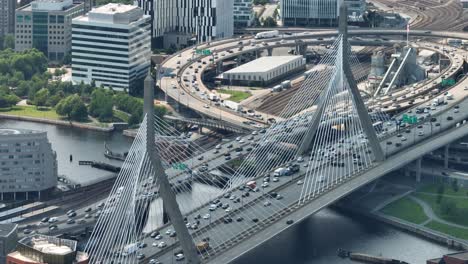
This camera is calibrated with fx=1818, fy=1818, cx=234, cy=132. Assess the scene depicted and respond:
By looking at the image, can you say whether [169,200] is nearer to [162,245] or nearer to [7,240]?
[162,245]

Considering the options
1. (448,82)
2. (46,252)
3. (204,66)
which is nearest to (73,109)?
(204,66)

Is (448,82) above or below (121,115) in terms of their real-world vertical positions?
above

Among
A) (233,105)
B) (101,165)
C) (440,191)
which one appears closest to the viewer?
(440,191)

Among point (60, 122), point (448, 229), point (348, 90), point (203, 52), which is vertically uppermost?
point (348, 90)

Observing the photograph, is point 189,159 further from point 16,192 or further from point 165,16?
point 165,16

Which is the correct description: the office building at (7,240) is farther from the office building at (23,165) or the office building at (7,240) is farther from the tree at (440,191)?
the tree at (440,191)
